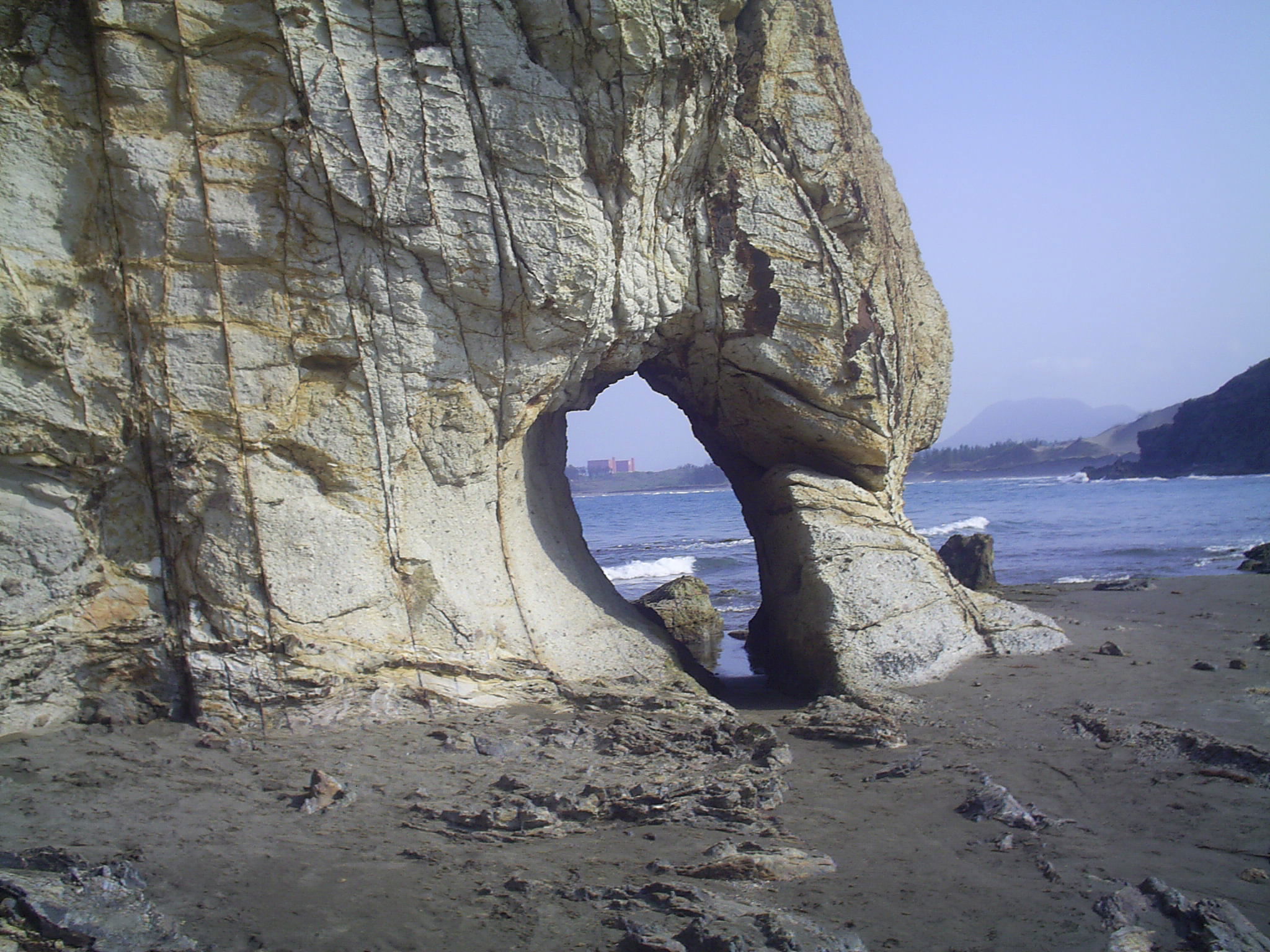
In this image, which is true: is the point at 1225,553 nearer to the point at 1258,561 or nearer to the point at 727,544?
the point at 1258,561

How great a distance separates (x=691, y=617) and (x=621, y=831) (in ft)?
20.0

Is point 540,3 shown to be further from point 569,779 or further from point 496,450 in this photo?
point 569,779

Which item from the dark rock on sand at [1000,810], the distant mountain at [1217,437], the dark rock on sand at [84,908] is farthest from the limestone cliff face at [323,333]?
the distant mountain at [1217,437]

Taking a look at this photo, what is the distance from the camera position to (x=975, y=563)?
1328cm

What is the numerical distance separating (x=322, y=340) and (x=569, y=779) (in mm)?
3021

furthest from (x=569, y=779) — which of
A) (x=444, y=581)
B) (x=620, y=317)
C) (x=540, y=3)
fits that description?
(x=540, y=3)

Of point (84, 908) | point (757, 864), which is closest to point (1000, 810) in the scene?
point (757, 864)

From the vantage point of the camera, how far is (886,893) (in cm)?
358

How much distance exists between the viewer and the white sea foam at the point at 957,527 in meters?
27.9

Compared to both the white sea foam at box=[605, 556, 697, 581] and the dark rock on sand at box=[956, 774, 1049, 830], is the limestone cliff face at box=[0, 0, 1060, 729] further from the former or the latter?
the white sea foam at box=[605, 556, 697, 581]

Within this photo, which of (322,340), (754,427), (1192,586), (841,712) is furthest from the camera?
(1192,586)

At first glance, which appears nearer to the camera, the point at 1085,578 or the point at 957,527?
the point at 1085,578

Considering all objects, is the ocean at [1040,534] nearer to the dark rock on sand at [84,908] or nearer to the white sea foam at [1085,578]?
the white sea foam at [1085,578]

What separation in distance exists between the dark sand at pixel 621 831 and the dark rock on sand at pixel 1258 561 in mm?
8762
